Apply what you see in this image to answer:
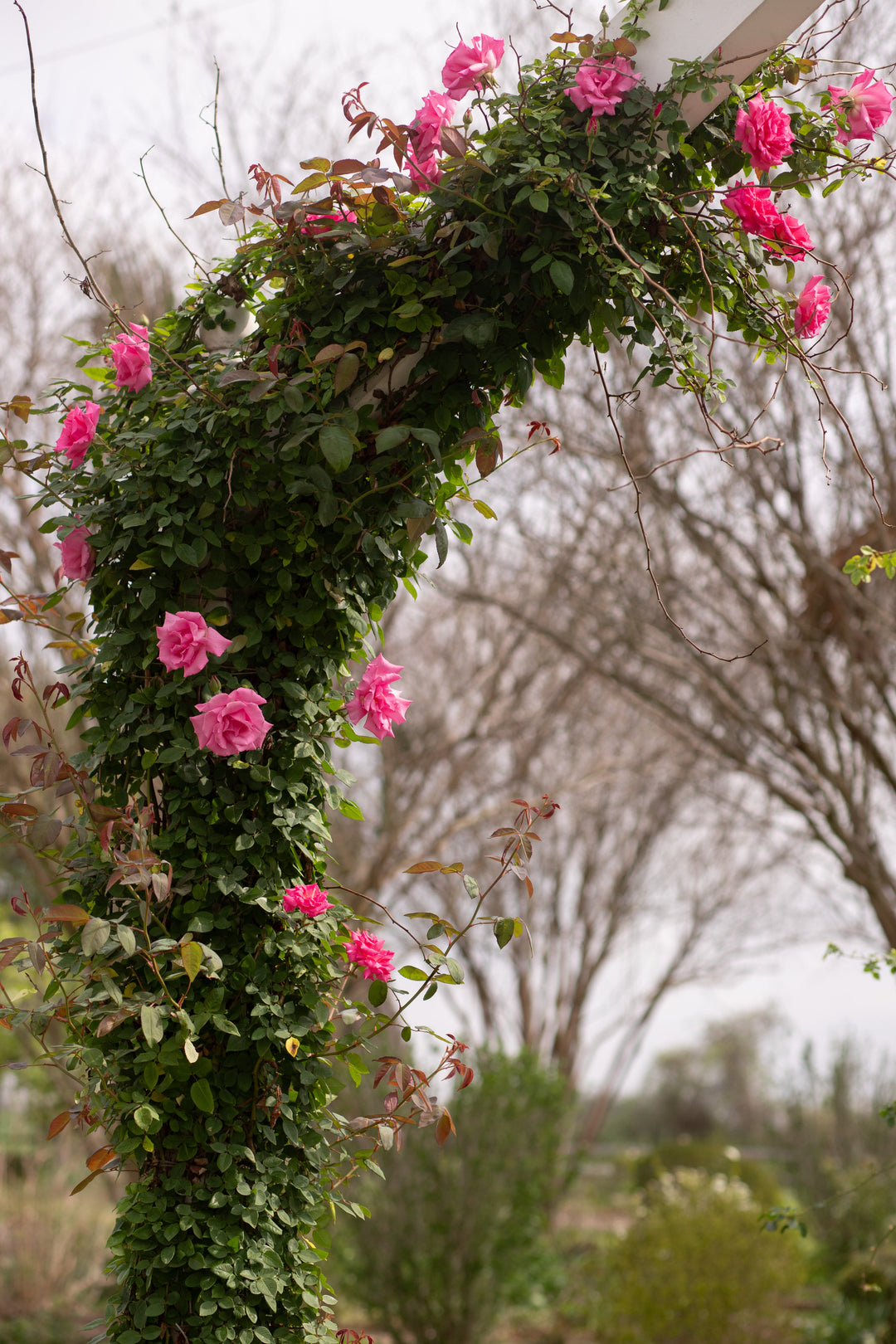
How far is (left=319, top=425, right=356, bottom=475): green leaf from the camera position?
1.60m

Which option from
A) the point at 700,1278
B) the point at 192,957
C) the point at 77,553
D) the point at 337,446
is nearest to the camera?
the point at 192,957

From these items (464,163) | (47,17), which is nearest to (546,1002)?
(47,17)

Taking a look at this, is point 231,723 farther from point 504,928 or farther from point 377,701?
point 504,928

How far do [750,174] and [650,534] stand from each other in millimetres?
3330

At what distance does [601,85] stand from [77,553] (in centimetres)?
114

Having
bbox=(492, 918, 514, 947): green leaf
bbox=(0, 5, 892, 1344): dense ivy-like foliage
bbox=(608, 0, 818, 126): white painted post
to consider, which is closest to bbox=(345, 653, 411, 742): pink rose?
bbox=(0, 5, 892, 1344): dense ivy-like foliage

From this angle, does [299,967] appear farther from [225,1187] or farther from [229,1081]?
[225,1187]

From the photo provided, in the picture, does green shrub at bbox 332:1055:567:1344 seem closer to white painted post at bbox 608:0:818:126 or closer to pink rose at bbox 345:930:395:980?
pink rose at bbox 345:930:395:980

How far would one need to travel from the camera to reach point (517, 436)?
5.19 metres

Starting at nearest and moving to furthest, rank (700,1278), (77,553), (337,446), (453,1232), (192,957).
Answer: (192,957)
(337,446)
(77,553)
(700,1278)
(453,1232)

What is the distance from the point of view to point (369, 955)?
5.99 feet

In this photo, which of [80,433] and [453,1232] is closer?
[80,433]

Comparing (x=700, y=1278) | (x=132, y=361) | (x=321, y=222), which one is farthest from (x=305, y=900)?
(x=700, y=1278)

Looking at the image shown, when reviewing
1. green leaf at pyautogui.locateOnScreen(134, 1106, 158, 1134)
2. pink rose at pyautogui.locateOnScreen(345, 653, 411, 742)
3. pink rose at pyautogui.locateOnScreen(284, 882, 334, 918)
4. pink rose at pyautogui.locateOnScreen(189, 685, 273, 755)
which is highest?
pink rose at pyautogui.locateOnScreen(345, 653, 411, 742)
